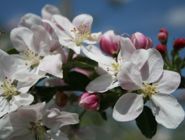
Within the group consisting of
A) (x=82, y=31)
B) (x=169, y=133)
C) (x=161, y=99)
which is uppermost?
(x=82, y=31)

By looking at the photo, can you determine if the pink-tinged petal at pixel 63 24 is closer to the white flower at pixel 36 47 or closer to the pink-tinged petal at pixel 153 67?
the white flower at pixel 36 47

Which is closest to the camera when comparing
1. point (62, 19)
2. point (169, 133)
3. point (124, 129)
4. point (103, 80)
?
point (103, 80)

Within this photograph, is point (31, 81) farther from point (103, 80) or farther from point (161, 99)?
point (161, 99)

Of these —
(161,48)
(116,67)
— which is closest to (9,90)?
(116,67)

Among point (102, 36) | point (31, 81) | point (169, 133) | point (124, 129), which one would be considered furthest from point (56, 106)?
point (169, 133)

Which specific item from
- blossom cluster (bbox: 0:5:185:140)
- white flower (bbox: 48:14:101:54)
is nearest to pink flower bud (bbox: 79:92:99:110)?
blossom cluster (bbox: 0:5:185:140)

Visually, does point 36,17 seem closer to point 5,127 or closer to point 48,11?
point 48,11
